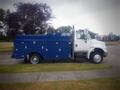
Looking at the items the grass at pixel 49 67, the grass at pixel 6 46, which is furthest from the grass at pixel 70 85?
the grass at pixel 6 46

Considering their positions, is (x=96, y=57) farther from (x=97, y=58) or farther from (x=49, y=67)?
(x=49, y=67)

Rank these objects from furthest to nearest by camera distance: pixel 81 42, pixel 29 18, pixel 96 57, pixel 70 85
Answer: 1. pixel 81 42
2. pixel 96 57
3. pixel 29 18
4. pixel 70 85

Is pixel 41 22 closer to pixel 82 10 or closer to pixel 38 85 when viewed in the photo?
pixel 82 10

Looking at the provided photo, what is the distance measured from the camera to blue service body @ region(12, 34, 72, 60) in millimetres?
3670

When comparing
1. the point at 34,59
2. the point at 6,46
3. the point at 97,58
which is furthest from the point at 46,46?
the point at 97,58

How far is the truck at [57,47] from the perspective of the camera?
3.68m

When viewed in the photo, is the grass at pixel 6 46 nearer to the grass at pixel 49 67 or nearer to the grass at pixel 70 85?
the grass at pixel 49 67

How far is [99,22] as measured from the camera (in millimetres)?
3729

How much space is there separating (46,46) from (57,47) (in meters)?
0.18

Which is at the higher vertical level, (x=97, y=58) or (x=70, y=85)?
(x=97, y=58)

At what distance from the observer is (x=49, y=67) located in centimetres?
368

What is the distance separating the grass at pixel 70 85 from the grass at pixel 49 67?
0.75 feet

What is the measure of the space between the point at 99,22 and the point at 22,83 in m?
1.57

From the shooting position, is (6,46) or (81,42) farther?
(81,42)
